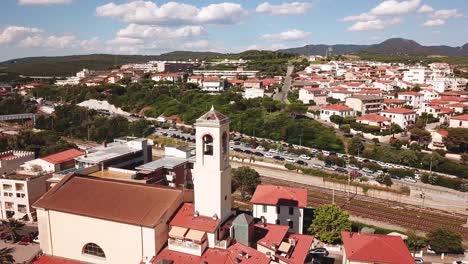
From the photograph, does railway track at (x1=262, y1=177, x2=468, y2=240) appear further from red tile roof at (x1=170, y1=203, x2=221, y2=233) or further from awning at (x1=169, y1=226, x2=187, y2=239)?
awning at (x1=169, y1=226, x2=187, y2=239)

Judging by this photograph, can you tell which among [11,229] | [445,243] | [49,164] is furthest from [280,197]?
[49,164]

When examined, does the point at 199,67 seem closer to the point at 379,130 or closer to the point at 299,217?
the point at 379,130

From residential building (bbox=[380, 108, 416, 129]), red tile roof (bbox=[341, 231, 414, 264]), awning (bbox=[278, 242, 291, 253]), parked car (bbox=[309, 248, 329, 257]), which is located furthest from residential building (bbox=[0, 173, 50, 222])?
residential building (bbox=[380, 108, 416, 129])

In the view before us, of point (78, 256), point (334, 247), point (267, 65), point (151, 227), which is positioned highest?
point (267, 65)

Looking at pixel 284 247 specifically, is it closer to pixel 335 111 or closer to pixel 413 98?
pixel 335 111

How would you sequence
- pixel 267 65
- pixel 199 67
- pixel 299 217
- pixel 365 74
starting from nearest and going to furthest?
pixel 299 217
pixel 365 74
pixel 267 65
pixel 199 67

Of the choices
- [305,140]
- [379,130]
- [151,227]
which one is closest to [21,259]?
[151,227]
